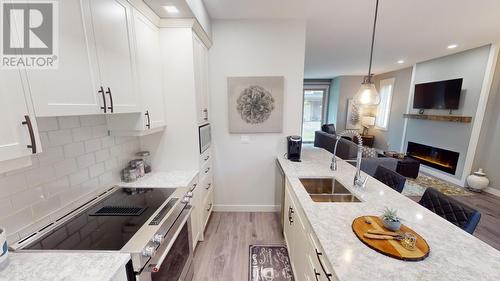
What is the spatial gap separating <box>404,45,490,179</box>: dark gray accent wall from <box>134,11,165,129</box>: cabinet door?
5.58 metres

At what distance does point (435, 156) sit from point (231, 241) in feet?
17.1

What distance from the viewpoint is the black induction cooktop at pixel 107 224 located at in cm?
102

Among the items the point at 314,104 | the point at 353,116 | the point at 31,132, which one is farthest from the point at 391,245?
the point at 314,104

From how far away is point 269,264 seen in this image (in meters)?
2.00

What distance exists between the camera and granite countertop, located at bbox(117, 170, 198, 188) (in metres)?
1.75

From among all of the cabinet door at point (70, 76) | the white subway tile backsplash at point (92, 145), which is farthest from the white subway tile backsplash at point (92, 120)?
the cabinet door at point (70, 76)

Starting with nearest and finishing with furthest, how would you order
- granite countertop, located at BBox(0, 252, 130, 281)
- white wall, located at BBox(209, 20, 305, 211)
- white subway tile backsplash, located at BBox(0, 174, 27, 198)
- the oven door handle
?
granite countertop, located at BBox(0, 252, 130, 281), white subway tile backsplash, located at BBox(0, 174, 27, 198), the oven door handle, white wall, located at BBox(209, 20, 305, 211)

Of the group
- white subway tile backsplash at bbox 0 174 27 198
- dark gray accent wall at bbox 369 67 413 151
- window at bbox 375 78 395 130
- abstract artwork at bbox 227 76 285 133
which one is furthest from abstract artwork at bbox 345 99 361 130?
white subway tile backsplash at bbox 0 174 27 198

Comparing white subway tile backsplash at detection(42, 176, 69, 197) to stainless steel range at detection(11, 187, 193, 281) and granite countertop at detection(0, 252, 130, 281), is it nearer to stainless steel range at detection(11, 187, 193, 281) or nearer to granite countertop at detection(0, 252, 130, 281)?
stainless steel range at detection(11, 187, 193, 281)

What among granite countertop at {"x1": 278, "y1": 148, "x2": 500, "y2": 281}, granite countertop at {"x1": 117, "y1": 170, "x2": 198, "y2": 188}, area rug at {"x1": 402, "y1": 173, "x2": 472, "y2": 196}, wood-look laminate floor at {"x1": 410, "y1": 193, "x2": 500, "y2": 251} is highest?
granite countertop at {"x1": 278, "y1": 148, "x2": 500, "y2": 281}

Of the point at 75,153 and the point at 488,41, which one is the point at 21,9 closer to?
the point at 75,153

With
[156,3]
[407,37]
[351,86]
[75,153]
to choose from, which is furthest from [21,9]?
[351,86]

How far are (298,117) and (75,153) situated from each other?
7.83 ft

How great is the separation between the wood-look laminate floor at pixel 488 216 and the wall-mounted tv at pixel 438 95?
1846 mm
